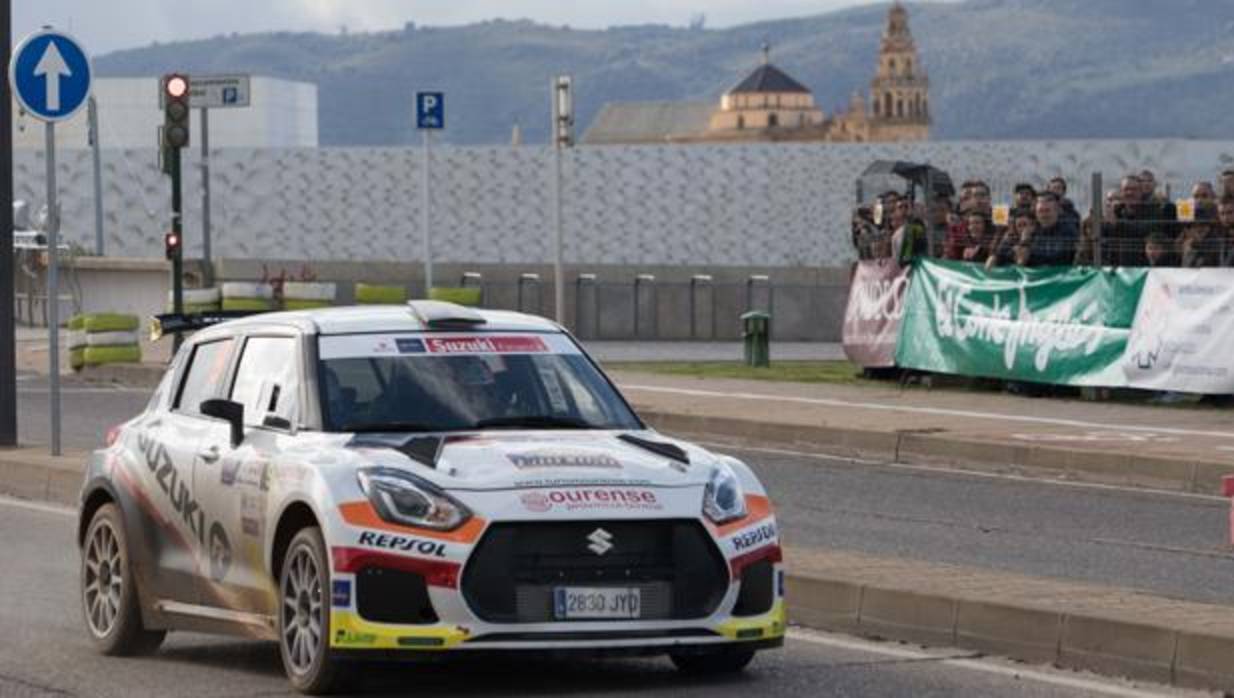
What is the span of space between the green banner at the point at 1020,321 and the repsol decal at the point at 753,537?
16.4m

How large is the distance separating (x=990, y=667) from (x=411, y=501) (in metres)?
2.63

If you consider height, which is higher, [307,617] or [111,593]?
[307,617]

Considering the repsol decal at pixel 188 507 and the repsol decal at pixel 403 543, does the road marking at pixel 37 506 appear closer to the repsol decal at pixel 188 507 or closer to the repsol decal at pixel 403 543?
the repsol decal at pixel 188 507

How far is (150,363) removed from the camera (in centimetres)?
3603

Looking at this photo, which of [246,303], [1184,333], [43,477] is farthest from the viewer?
[246,303]

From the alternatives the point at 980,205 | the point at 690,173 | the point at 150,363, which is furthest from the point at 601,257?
the point at 980,205

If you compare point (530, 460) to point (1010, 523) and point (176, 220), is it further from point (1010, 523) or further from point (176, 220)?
point (176, 220)

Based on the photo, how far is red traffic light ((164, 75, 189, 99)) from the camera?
94.2ft

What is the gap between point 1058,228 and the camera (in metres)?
28.1

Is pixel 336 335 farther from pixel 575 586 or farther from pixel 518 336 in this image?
pixel 575 586

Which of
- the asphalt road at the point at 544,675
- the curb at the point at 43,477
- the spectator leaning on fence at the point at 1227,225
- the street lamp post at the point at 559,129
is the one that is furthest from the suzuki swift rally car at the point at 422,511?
the street lamp post at the point at 559,129

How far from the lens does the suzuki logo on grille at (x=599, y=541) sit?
10.0 metres

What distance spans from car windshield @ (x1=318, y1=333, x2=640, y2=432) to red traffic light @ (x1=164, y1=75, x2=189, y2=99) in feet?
58.3

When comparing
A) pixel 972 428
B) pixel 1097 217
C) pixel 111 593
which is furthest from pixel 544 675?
pixel 1097 217
